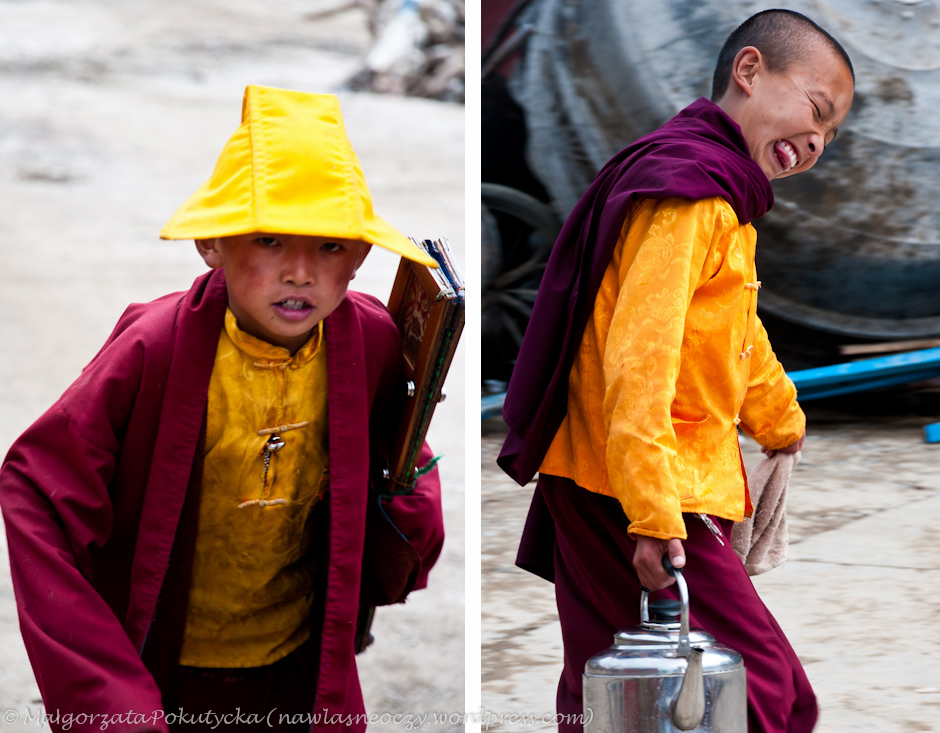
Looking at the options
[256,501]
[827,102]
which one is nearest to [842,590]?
[827,102]

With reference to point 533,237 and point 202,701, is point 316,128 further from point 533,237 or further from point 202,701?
point 533,237

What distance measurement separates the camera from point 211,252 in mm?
1984

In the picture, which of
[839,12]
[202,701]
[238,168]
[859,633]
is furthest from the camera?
[839,12]

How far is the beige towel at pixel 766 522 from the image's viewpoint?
93.8 inches

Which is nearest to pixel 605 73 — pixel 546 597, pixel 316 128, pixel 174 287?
pixel 174 287

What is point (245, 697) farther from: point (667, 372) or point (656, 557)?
point (667, 372)

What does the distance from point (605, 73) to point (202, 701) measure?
452 centimetres

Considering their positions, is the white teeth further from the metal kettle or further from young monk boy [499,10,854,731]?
the metal kettle

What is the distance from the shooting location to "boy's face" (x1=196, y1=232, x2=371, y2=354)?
186cm

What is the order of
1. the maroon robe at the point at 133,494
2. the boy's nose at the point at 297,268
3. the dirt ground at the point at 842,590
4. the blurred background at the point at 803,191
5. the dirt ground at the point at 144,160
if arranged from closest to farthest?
the maroon robe at the point at 133,494
the boy's nose at the point at 297,268
the dirt ground at the point at 842,590
the dirt ground at the point at 144,160
the blurred background at the point at 803,191

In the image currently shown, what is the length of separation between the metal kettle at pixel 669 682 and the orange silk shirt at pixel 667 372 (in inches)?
6.0

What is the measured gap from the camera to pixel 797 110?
216cm

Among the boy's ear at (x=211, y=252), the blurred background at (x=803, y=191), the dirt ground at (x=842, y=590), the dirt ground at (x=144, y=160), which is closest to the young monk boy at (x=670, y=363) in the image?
the boy's ear at (x=211, y=252)

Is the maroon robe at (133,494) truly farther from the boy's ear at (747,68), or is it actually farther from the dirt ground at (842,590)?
the dirt ground at (842,590)
